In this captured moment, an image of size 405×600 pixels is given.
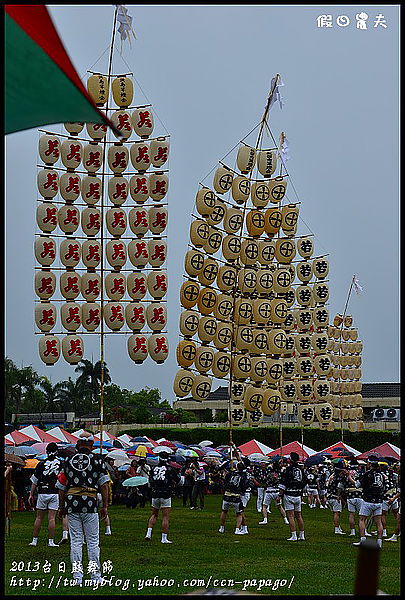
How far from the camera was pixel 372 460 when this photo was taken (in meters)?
16.5

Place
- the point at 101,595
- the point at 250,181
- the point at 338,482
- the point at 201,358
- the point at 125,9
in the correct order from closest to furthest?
1. the point at 101,595
2. the point at 338,482
3. the point at 125,9
4. the point at 201,358
5. the point at 250,181

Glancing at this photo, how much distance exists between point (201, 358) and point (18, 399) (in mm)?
42683

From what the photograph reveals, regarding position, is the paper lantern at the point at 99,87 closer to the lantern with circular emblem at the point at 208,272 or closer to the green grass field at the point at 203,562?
the lantern with circular emblem at the point at 208,272

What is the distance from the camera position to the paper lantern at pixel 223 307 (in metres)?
25.0

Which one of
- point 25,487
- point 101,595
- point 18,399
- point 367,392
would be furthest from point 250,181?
point 367,392

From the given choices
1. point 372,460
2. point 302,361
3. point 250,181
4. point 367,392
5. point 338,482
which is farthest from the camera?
point 367,392

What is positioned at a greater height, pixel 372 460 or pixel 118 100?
pixel 118 100

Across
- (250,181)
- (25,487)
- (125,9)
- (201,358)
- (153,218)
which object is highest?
(125,9)

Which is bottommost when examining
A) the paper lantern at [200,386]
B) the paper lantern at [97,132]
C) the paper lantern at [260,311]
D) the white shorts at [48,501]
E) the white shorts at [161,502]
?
the white shorts at [161,502]

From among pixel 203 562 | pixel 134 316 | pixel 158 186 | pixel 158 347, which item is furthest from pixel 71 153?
pixel 203 562

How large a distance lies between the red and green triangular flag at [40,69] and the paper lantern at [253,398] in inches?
842

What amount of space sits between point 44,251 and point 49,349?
7.90ft

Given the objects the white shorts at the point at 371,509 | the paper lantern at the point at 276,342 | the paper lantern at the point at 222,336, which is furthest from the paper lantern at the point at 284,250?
the white shorts at the point at 371,509

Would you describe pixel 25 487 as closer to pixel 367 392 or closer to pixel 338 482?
pixel 338 482
